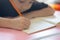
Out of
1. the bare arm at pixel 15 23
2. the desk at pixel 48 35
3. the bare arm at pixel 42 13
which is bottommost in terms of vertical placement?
the desk at pixel 48 35

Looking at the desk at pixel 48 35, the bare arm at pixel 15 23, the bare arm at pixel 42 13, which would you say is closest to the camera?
the desk at pixel 48 35

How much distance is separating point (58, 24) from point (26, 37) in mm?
254

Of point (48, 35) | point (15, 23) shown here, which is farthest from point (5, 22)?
point (48, 35)

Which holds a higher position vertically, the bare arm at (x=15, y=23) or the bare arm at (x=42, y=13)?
the bare arm at (x=42, y=13)

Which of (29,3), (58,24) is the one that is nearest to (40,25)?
(58,24)

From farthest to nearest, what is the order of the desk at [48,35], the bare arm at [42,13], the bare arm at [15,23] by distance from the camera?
the bare arm at [42,13] < the bare arm at [15,23] < the desk at [48,35]

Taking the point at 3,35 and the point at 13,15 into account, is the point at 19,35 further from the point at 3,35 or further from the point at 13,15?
the point at 13,15

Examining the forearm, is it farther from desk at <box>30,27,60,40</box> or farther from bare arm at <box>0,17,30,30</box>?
desk at <box>30,27,60,40</box>

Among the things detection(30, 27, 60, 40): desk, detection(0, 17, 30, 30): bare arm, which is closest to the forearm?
detection(0, 17, 30, 30): bare arm

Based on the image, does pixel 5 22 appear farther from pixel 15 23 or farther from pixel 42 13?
pixel 42 13

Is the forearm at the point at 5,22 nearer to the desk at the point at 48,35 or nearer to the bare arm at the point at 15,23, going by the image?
the bare arm at the point at 15,23

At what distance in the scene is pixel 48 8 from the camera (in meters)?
1.01

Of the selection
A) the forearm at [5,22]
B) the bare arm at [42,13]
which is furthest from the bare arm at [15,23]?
the bare arm at [42,13]

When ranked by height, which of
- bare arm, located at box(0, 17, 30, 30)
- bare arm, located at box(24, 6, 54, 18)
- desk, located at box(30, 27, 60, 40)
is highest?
bare arm, located at box(24, 6, 54, 18)
